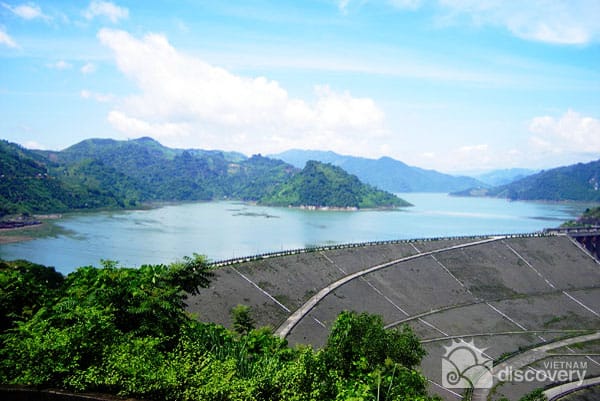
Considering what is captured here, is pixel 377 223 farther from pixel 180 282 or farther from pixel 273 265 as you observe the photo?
pixel 180 282

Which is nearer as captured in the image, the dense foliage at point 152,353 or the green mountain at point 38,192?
the dense foliage at point 152,353

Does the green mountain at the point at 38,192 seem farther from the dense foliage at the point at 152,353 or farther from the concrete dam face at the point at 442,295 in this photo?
the dense foliage at the point at 152,353

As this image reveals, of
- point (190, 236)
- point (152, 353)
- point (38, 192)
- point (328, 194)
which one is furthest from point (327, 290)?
point (328, 194)

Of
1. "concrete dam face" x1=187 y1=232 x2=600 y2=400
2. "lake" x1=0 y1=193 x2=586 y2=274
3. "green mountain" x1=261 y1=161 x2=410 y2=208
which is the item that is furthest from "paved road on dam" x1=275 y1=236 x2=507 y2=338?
"green mountain" x1=261 y1=161 x2=410 y2=208

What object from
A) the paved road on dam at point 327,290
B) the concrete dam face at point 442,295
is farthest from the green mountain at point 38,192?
the paved road on dam at point 327,290

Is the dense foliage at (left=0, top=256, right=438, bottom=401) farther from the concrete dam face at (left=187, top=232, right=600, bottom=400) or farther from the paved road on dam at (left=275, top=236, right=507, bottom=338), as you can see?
the paved road on dam at (left=275, top=236, right=507, bottom=338)

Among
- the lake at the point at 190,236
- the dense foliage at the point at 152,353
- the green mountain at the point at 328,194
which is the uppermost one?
the green mountain at the point at 328,194

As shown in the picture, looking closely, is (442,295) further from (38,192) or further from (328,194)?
(328,194)

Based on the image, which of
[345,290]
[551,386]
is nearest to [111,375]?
[551,386]
